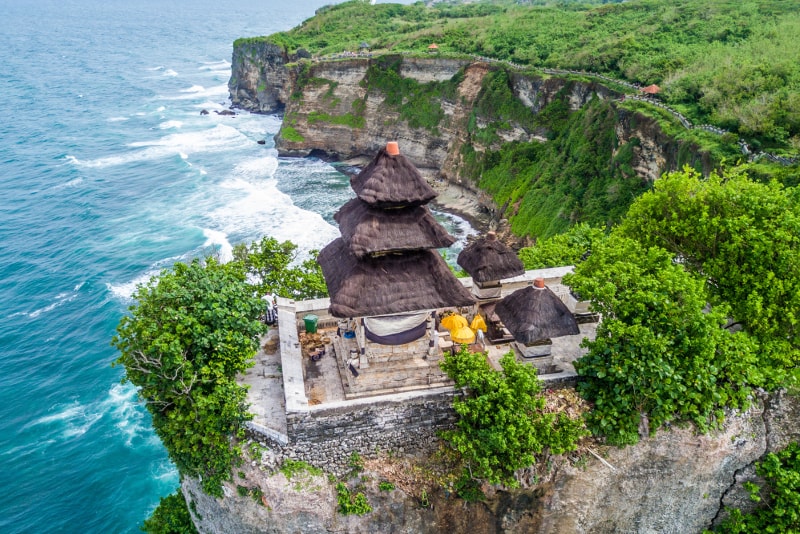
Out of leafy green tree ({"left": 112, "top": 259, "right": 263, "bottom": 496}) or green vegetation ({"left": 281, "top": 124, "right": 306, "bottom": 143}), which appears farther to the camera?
green vegetation ({"left": 281, "top": 124, "right": 306, "bottom": 143})

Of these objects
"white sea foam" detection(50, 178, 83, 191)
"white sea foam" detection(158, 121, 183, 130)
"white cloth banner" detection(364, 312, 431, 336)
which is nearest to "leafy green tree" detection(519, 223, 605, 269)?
"white cloth banner" detection(364, 312, 431, 336)

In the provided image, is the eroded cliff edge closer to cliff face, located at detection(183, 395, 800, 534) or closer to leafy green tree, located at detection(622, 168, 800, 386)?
leafy green tree, located at detection(622, 168, 800, 386)

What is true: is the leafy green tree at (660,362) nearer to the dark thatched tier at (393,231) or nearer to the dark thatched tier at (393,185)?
the dark thatched tier at (393,231)

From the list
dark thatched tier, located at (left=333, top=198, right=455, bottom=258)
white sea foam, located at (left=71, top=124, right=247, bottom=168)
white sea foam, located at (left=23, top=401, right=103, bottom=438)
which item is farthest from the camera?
white sea foam, located at (left=71, top=124, right=247, bottom=168)

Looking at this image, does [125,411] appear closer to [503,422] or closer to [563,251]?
[503,422]

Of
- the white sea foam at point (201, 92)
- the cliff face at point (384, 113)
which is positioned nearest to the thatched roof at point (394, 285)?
the cliff face at point (384, 113)
